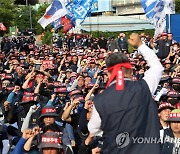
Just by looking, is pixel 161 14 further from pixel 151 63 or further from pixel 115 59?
pixel 115 59

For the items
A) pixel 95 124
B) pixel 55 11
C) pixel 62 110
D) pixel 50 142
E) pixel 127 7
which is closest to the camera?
pixel 95 124

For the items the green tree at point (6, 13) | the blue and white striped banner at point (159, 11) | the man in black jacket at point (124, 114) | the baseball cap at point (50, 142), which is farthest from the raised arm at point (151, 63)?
the green tree at point (6, 13)

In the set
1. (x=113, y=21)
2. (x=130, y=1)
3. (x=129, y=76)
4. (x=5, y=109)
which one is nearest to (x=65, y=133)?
(x=5, y=109)

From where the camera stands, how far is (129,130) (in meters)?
3.95

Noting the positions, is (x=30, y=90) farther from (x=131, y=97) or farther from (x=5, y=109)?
(x=131, y=97)

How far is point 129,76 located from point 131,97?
21 cm

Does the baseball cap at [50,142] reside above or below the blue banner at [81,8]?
below

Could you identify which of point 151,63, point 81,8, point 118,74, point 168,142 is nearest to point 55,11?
point 81,8

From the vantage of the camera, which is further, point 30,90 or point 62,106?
point 30,90

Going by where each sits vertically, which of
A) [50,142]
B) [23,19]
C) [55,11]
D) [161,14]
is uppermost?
[23,19]

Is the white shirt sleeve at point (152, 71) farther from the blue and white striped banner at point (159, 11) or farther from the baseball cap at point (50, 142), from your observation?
the blue and white striped banner at point (159, 11)

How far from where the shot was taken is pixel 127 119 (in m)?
3.95

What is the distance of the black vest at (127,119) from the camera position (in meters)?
3.96

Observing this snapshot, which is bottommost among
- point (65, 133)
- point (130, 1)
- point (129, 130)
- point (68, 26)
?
point (65, 133)
